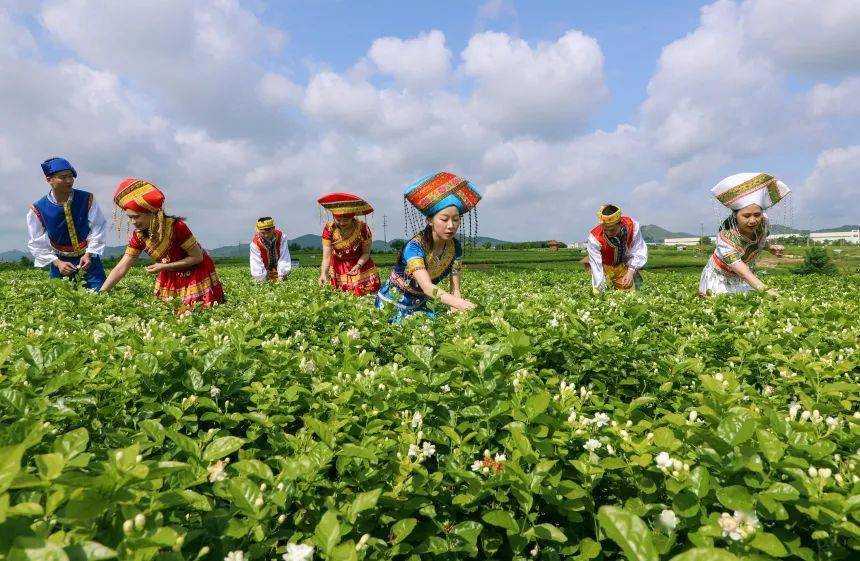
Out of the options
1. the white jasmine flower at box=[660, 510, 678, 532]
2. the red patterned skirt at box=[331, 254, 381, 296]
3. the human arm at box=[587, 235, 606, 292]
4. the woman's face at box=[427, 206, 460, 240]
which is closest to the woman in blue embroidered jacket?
the woman's face at box=[427, 206, 460, 240]

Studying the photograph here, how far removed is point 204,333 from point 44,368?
1.12 m

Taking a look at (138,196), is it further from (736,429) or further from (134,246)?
(736,429)

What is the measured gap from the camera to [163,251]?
711 cm

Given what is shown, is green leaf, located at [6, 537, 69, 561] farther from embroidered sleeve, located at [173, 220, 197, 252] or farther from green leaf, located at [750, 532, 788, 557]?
embroidered sleeve, located at [173, 220, 197, 252]

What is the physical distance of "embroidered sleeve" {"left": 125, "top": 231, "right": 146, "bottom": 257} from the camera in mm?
7005

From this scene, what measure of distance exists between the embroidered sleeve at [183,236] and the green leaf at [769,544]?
24.0 ft

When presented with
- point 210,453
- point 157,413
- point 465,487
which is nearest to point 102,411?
point 157,413

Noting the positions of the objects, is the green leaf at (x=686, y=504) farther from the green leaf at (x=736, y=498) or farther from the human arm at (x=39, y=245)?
the human arm at (x=39, y=245)

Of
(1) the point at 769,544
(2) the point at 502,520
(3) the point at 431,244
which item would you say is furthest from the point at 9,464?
(3) the point at 431,244

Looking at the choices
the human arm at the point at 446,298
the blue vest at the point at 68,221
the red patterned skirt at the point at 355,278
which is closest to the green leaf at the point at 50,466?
the human arm at the point at 446,298

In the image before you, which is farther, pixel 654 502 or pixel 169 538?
pixel 654 502

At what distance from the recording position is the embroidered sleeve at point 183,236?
7152 mm

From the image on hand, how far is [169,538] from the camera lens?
1193 mm

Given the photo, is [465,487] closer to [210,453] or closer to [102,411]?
[210,453]
